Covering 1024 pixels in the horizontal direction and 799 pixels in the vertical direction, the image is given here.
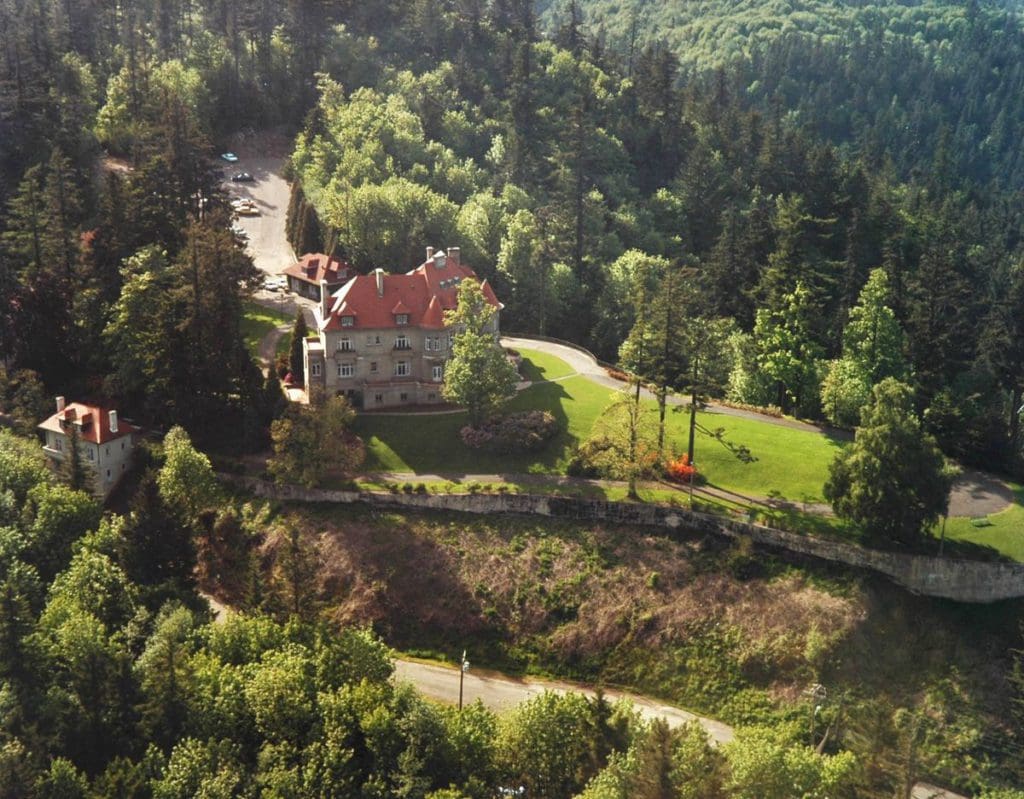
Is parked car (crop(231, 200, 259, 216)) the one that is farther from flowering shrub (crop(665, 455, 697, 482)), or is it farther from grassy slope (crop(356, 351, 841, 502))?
flowering shrub (crop(665, 455, 697, 482))

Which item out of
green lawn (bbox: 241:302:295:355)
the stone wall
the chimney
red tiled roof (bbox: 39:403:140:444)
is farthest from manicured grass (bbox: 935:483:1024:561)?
red tiled roof (bbox: 39:403:140:444)

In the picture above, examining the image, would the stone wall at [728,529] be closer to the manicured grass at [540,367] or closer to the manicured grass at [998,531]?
the manicured grass at [998,531]

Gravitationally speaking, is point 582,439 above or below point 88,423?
above

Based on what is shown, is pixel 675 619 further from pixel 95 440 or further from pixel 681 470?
pixel 95 440

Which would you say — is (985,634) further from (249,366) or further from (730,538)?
(249,366)

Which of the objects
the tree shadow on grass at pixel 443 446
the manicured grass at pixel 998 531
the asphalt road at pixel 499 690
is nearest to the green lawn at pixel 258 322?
the tree shadow on grass at pixel 443 446

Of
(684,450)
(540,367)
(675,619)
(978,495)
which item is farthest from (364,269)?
(978,495)
